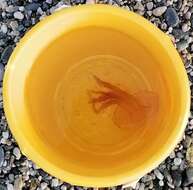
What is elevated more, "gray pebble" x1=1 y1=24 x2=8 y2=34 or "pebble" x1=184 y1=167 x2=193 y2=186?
"gray pebble" x1=1 y1=24 x2=8 y2=34

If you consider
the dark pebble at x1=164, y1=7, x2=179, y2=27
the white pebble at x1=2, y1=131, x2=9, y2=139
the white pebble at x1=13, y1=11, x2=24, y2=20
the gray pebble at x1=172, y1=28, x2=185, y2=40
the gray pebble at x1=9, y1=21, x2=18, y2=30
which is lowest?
the white pebble at x1=2, y1=131, x2=9, y2=139

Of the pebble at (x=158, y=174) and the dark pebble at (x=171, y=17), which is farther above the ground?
the dark pebble at (x=171, y=17)

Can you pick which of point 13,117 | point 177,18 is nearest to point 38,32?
point 13,117

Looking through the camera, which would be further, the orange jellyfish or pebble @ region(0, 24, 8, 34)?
pebble @ region(0, 24, 8, 34)

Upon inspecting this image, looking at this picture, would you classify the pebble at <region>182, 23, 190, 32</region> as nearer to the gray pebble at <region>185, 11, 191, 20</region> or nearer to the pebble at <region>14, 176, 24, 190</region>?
the gray pebble at <region>185, 11, 191, 20</region>

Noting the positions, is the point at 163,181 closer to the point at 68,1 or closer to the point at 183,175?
the point at 183,175

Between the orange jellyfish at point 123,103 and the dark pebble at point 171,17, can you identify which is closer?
the orange jellyfish at point 123,103

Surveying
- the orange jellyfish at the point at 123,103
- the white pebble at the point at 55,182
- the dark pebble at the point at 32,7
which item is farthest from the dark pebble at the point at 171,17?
the white pebble at the point at 55,182

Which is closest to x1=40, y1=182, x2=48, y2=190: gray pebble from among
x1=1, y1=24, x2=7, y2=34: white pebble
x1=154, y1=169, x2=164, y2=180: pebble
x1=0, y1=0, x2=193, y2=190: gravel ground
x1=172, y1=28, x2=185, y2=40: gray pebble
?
x1=0, y1=0, x2=193, y2=190: gravel ground

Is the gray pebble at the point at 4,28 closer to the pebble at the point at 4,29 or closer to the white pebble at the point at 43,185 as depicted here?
the pebble at the point at 4,29
